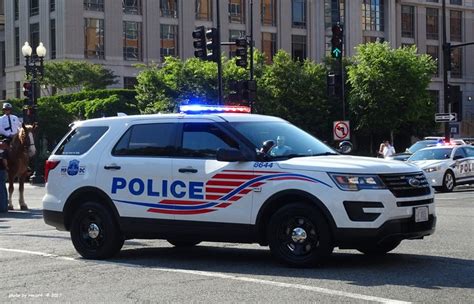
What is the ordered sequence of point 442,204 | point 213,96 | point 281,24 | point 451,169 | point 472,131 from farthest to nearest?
point 472,131 < point 281,24 < point 213,96 < point 451,169 < point 442,204

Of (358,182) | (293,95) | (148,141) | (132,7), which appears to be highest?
(132,7)

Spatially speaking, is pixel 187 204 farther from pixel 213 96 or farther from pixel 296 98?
pixel 296 98

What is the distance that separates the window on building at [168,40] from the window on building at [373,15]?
833 inches

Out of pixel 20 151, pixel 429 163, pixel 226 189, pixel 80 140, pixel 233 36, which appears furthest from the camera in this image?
pixel 233 36

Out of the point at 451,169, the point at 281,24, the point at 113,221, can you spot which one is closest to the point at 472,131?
the point at 281,24

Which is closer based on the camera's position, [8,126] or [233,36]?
[8,126]

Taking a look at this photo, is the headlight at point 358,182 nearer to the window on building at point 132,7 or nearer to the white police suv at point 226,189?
the white police suv at point 226,189

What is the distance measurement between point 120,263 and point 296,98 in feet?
145

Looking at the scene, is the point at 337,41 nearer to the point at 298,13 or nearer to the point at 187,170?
the point at 187,170

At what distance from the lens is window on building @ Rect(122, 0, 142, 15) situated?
65125 millimetres

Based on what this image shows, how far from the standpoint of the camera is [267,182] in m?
9.19

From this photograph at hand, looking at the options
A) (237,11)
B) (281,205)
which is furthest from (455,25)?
(281,205)

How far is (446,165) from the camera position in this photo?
25375mm

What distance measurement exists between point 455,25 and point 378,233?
80742mm
